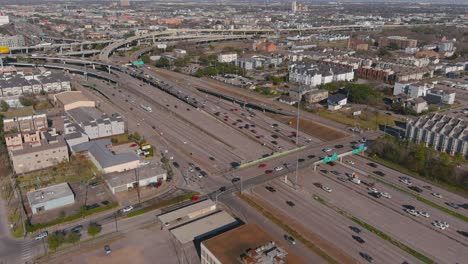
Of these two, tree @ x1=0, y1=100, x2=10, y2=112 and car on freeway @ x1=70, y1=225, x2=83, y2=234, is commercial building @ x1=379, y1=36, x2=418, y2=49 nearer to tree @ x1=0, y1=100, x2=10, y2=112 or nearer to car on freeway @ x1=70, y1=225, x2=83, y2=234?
tree @ x1=0, y1=100, x2=10, y2=112

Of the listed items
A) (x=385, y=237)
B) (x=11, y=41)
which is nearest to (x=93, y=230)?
(x=385, y=237)

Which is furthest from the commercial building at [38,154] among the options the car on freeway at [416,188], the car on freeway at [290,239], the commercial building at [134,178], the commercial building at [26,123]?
the car on freeway at [416,188]

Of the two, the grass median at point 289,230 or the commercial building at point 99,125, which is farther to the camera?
the commercial building at point 99,125

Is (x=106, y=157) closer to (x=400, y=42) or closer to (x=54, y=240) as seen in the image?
(x=54, y=240)

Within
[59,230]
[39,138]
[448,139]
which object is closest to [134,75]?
[39,138]

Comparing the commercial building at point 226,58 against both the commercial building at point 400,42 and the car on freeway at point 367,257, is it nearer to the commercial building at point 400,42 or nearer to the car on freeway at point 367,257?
the commercial building at point 400,42

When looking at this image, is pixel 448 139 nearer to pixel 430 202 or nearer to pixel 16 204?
pixel 430 202
